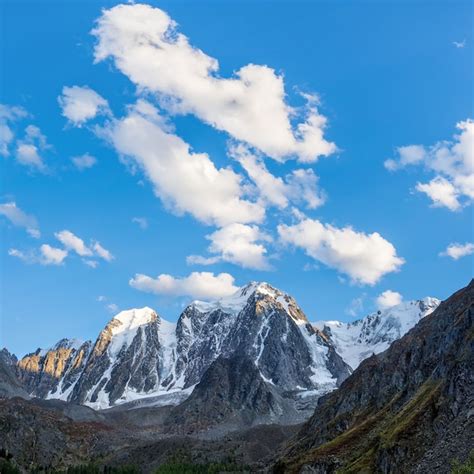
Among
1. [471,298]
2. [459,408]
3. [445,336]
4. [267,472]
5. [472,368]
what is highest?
Answer: [471,298]

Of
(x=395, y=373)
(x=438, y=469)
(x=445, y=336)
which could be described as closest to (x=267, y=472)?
(x=395, y=373)

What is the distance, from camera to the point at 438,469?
97.1 meters

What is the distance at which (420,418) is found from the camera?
131625 mm

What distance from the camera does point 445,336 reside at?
17238cm

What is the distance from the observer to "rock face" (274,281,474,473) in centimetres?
10956

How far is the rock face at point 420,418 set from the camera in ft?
359

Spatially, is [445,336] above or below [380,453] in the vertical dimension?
above

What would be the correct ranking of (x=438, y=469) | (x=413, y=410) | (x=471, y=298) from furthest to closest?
(x=471, y=298) → (x=413, y=410) → (x=438, y=469)

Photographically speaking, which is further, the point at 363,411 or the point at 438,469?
the point at 363,411

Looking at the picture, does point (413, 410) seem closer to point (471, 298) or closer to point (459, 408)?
point (459, 408)

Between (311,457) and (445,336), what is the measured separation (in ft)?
166

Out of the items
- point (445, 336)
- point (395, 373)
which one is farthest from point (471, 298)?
point (395, 373)

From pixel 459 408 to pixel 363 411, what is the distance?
262 ft

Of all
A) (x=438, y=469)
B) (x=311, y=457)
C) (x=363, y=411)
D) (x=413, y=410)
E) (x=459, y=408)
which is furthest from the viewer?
(x=363, y=411)
